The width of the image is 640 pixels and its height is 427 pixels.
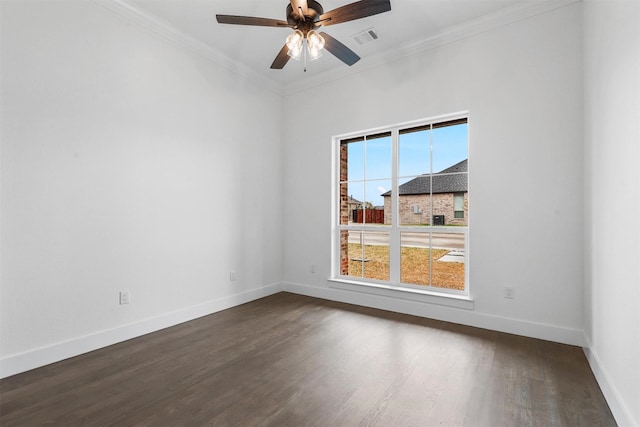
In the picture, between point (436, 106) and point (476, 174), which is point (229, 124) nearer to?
point (436, 106)

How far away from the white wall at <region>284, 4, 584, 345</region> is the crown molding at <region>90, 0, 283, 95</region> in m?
1.70

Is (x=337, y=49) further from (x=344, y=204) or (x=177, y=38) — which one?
(x=344, y=204)

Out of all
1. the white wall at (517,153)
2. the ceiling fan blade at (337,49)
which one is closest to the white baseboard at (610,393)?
the white wall at (517,153)

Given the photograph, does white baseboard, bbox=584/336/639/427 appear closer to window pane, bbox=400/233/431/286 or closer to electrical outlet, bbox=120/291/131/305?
window pane, bbox=400/233/431/286

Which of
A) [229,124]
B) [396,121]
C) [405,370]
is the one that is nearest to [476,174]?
[396,121]

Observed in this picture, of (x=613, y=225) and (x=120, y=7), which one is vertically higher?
(x=120, y=7)

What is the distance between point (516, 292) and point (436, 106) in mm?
2126

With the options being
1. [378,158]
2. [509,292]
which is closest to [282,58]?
[378,158]

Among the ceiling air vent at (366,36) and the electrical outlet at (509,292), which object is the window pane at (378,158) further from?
the electrical outlet at (509,292)

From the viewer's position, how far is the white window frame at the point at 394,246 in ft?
11.2

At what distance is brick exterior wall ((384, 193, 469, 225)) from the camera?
3.53 metres

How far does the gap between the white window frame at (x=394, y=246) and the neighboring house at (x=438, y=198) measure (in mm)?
75

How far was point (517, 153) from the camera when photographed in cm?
305

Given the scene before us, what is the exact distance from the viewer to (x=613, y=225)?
1.91 m
